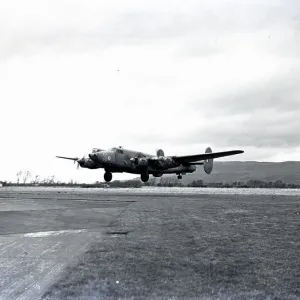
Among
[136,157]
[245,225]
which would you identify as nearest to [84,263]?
[245,225]

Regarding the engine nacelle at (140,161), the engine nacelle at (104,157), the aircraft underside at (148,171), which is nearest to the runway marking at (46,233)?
the engine nacelle at (104,157)

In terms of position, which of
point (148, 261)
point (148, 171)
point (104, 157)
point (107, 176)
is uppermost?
point (104, 157)

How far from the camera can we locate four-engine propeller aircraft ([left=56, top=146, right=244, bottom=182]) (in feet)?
155

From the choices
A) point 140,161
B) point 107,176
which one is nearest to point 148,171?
point 140,161

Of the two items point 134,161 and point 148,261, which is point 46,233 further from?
point 134,161

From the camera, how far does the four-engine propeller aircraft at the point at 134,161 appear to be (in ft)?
155

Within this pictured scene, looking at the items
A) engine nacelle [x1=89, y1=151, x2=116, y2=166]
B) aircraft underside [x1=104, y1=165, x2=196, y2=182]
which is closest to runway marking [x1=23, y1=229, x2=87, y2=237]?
engine nacelle [x1=89, y1=151, x2=116, y2=166]

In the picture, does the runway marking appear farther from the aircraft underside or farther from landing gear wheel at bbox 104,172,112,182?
landing gear wheel at bbox 104,172,112,182

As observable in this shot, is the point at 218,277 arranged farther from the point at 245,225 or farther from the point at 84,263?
the point at 245,225

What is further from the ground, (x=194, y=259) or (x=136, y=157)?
(x=136, y=157)

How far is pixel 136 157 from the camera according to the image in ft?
169

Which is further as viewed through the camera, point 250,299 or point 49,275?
point 49,275

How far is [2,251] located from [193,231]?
682 cm

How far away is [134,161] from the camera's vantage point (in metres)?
51.1
